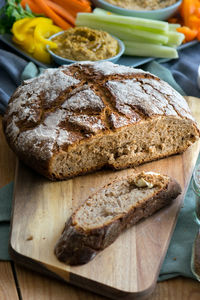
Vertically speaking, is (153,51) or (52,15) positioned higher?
(52,15)

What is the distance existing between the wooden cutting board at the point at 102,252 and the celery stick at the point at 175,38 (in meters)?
2.43

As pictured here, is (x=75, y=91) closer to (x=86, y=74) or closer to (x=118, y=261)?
(x=86, y=74)

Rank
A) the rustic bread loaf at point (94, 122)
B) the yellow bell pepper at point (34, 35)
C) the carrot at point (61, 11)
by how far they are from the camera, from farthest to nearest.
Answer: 1. the carrot at point (61, 11)
2. the yellow bell pepper at point (34, 35)
3. the rustic bread loaf at point (94, 122)

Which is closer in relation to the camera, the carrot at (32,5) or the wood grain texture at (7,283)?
the wood grain texture at (7,283)

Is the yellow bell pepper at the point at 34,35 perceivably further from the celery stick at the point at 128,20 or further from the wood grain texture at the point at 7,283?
the wood grain texture at the point at 7,283

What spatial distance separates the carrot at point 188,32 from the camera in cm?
586

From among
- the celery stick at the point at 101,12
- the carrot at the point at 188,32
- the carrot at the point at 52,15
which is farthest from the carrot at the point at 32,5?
the carrot at the point at 188,32

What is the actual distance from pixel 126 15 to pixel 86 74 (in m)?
2.35

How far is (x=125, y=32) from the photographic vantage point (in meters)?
5.73

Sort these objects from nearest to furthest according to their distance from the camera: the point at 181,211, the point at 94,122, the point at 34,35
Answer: the point at 181,211 < the point at 94,122 < the point at 34,35

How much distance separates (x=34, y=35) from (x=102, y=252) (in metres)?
3.24

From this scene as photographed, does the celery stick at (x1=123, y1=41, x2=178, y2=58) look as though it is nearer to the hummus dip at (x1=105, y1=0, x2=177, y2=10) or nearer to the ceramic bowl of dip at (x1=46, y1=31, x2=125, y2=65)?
the ceramic bowl of dip at (x1=46, y1=31, x2=125, y2=65)

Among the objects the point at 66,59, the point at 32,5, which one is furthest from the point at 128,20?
the point at 32,5

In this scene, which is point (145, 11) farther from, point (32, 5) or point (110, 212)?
point (110, 212)
